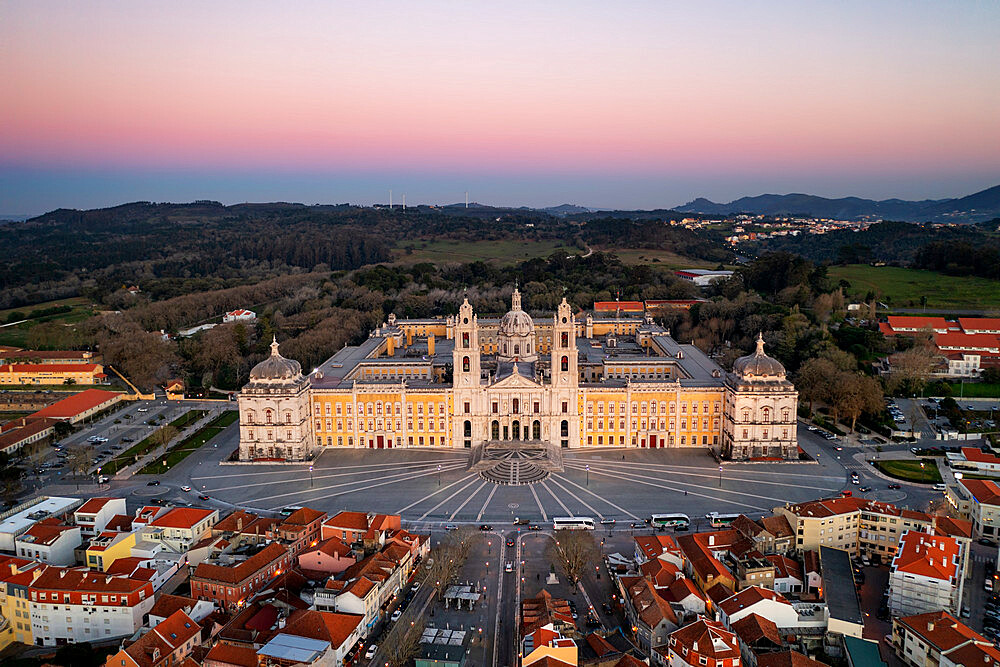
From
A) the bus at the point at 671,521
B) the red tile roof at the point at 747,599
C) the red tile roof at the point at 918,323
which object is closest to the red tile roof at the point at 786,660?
the red tile roof at the point at 747,599

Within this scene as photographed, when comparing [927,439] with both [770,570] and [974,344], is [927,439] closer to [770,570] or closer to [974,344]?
[974,344]

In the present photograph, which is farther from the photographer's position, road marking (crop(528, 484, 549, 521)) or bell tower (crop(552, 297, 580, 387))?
bell tower (crop(552, 297, 580, 387))

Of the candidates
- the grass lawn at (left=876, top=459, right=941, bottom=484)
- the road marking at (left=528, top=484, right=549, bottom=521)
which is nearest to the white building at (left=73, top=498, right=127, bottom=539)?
the road marking at (left=528, top=484, right=549, bottom=521)

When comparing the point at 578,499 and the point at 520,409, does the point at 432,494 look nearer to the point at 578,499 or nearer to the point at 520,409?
the point at 578,499

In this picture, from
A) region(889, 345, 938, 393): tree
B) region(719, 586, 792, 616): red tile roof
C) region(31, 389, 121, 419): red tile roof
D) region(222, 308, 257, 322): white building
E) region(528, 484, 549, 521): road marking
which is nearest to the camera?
region(719, 586, 792, 616): red tile roof

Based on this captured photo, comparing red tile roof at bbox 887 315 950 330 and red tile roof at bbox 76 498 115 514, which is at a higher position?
red tile roof at bbox 887 315 950 330

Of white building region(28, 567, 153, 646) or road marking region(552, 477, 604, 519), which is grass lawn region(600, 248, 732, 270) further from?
white building region(28, 567, 153, 646)

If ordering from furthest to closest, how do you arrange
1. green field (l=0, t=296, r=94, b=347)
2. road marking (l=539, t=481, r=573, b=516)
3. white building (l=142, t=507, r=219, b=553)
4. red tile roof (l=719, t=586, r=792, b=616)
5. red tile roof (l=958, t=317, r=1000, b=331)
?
green field (l=0, t=296, r=94, b=347) < red tile roof (l=958, t=317, r=1000, b=331) < road marking (l=539, t=481, r=573, b=516) < white building (l=142, t=507, r=219, b=553) < red tile roof (l=719, t=586, r=792, b=616)

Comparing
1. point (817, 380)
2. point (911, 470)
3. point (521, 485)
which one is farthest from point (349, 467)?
point (817, 380)
